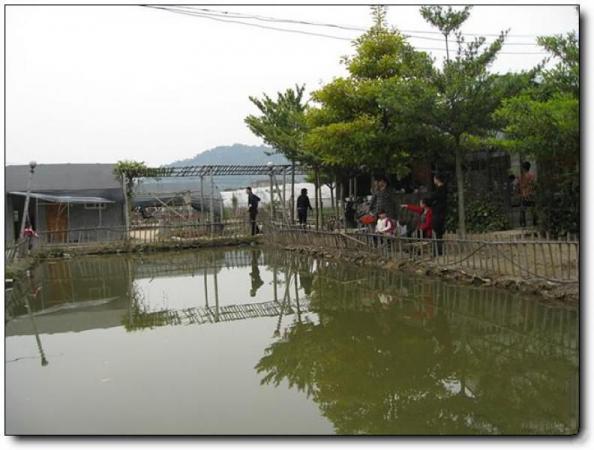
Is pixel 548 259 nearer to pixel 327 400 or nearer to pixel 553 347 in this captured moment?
pixel 553 347

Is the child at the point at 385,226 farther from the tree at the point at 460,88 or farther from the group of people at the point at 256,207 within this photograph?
the group of people at the point at 256,207

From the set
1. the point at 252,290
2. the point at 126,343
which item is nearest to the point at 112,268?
the point at 252,290

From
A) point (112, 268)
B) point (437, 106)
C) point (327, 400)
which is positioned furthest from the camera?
point (112, 268)

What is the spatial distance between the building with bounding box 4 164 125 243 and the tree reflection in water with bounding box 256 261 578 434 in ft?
A: 49.5

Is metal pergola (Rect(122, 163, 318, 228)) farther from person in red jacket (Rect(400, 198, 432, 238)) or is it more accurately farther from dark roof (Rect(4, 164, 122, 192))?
person in red jacket (Rect(400, 198, 432, 238))

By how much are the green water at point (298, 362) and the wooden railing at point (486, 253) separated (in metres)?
0.39

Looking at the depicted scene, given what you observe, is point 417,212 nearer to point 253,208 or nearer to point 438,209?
point 438,209

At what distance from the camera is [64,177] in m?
21.1

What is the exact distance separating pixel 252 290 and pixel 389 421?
6.10 m

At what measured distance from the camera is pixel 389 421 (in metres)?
3.91

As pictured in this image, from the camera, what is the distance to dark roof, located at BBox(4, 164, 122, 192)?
2075 centimetres

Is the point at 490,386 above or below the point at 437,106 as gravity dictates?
below

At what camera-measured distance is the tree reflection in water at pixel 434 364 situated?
153 inches

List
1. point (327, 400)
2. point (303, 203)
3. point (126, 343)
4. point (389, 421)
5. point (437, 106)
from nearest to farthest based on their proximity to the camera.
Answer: point (389, 421), point (327, 400), point (126, 343), point (437, 106), point (303, 203)
